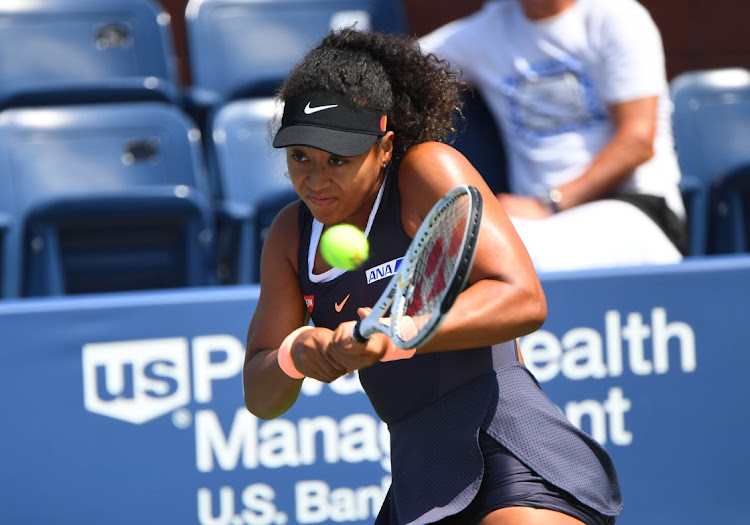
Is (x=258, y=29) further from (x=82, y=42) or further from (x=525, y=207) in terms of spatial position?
(x=525, y=207)

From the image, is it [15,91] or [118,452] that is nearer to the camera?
[118,452]

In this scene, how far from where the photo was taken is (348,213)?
1.97 metres

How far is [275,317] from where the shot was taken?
6.84ft

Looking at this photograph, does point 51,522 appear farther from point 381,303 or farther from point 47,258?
point 381,303

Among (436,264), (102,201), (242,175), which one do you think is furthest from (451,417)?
(242,175)

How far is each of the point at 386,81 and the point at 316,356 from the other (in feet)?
1.77

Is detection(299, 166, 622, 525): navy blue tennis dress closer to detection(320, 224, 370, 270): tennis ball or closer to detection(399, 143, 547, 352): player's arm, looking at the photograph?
detection(399, 143, 547, 352): player's arm

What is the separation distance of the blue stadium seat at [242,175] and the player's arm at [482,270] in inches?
75.3

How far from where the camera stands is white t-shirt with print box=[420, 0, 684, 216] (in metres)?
3.82

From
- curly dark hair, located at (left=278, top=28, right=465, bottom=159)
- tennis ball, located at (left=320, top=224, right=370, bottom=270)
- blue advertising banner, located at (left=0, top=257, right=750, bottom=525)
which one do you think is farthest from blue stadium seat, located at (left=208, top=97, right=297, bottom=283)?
tennis ball, located at (left=320, top=224, right=370, bottom=270)

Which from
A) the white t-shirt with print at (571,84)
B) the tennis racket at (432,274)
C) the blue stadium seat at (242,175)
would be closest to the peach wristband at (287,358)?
the tennis racket at (432,274)

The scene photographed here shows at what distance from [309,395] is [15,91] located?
6.11 feet

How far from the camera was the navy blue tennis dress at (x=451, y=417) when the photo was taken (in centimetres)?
192

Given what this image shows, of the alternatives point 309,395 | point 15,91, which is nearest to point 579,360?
point 309,395
